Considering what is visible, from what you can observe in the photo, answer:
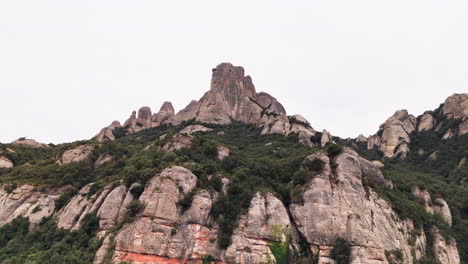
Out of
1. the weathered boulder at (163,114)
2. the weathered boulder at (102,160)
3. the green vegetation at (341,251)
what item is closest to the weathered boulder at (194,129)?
the weathered boulder at (163,114)

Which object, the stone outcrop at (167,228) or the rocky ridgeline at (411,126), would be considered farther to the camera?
the rocky ridgeline at (411,126)

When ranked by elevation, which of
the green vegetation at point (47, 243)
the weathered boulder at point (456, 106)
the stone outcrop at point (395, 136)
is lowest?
the green vegetation at point (47, 243)

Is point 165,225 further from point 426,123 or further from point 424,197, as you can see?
point 426,123

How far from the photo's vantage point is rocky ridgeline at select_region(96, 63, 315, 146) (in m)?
117

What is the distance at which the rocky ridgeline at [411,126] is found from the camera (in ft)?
371

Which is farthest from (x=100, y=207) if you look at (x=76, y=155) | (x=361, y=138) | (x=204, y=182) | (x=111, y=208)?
(x=361, y=138)

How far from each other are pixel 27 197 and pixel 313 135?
8190cm

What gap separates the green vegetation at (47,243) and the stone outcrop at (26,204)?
1512 mm

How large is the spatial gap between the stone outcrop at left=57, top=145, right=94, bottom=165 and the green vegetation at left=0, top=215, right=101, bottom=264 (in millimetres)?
16294

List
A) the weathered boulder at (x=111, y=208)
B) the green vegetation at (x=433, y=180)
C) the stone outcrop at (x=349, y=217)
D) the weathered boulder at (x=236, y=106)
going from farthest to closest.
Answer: the weathered boulder at (x=236, y=106) → the green vegetation at (x=433, y=180) → the weathered boulder at (x=111, y=208) → the stone outcrop at (x=349, y=217)

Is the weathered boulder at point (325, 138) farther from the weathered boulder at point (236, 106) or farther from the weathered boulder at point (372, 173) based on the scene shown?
the weathered boulder at point (372, 173)

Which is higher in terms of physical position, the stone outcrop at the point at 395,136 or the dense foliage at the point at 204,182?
the stone outcrop at the point at 395,136

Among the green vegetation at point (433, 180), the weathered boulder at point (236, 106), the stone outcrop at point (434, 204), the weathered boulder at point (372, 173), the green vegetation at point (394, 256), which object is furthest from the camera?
the weathered boulder at point (236, 106)

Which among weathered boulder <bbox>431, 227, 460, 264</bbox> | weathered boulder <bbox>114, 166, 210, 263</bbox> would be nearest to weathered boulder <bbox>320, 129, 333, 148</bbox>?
A: weathered boulder <bbox>431, 227, 460, 264</bbox>
